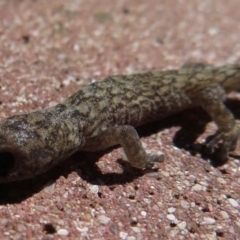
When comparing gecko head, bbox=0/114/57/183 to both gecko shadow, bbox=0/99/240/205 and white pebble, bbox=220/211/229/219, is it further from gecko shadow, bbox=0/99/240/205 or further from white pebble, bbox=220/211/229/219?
white pebble, bbox=220/211/229/219

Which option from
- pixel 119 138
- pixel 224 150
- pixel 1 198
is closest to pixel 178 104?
pixel 224 150

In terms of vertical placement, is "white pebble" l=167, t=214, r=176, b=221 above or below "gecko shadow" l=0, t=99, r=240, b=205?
below

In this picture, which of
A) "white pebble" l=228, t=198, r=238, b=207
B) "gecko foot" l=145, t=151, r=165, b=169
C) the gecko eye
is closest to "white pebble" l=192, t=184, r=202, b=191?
"white pebble" l=228, t=198, r=238, b=207

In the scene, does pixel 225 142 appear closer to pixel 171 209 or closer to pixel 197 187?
pixel 197 187

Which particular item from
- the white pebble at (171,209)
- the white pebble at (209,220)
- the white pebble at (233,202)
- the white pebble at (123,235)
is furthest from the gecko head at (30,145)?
the white pebble at (233,202)

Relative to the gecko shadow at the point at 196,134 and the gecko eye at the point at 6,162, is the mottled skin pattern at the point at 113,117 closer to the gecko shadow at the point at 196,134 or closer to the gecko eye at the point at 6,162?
the gecko eye at the point at 6,162

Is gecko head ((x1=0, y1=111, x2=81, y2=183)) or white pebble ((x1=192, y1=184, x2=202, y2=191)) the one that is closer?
gecko head ((x1=0, y1=111, x2=81, y2=183))

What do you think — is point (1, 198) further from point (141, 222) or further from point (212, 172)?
point (212, 172)
